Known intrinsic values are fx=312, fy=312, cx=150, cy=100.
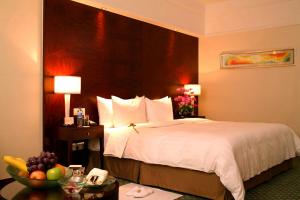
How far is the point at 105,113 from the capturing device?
14.4ft

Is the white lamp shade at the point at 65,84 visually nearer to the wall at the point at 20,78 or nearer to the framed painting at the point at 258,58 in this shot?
the wall at the point at 20,78

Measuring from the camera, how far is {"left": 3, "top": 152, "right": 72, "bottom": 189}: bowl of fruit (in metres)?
A: 1.83

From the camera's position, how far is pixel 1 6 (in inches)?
136

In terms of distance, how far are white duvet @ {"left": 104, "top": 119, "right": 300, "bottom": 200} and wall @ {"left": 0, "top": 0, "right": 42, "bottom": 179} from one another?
96 cm

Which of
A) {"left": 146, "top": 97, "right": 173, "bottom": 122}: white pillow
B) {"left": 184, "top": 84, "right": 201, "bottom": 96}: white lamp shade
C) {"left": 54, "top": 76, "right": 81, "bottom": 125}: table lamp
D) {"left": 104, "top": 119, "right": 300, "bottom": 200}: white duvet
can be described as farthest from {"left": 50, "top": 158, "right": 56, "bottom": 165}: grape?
{"left": 184, "top": 84, "right": 201, "bottom": 96}: white lamp shade

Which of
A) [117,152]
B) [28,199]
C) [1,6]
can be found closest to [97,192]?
[28,199]

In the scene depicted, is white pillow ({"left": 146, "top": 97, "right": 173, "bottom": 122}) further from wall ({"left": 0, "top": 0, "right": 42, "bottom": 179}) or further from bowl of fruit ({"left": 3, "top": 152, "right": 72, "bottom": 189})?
bowl of fruit ({"left": 3, "top": 152, "right": 72, "bottom": 189})

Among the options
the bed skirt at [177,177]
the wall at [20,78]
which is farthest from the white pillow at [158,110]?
the wall at [20,78]

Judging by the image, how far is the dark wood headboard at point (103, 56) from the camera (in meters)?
4.00

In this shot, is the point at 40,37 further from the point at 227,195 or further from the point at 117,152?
the point at 227,195

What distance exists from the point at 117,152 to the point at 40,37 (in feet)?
5.68

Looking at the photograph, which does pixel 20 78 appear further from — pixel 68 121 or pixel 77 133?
pixel 77 133

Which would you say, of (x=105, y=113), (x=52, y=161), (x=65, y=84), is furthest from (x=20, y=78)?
(x=52, y=161)

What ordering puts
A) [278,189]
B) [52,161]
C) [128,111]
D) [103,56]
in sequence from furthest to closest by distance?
[103,56]
[128,111]
[278,189]
[52,161]
